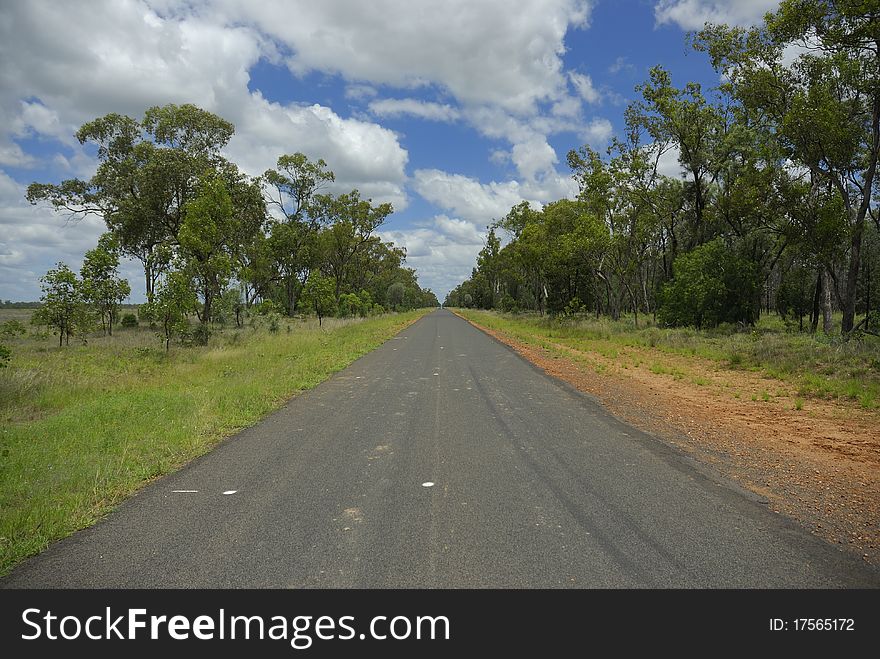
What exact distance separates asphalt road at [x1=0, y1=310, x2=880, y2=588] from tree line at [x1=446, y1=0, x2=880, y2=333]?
15.8 meters

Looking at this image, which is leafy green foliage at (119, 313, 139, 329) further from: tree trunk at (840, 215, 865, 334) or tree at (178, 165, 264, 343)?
tree trunk at (840, 215, 865, 334)

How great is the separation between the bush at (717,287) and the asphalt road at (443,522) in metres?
19.7

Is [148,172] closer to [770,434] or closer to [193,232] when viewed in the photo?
[193,232]

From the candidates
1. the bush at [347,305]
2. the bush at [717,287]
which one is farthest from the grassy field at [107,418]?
A: the bush at [347,305]

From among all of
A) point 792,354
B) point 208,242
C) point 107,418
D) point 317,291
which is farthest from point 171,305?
point 792,354

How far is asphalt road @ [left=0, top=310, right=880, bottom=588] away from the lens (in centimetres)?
338

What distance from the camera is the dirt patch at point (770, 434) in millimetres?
4633

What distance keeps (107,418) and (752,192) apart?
867 inches

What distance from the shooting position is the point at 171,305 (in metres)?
18.5

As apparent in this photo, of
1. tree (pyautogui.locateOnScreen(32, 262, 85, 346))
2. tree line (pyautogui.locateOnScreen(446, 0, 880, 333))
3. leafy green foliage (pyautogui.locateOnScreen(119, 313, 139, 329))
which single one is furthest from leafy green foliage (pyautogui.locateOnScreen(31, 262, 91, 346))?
tree line (pyautogui.locateOnScreen(446, 0, 880, 333))

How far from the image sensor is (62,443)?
6.62 meters
